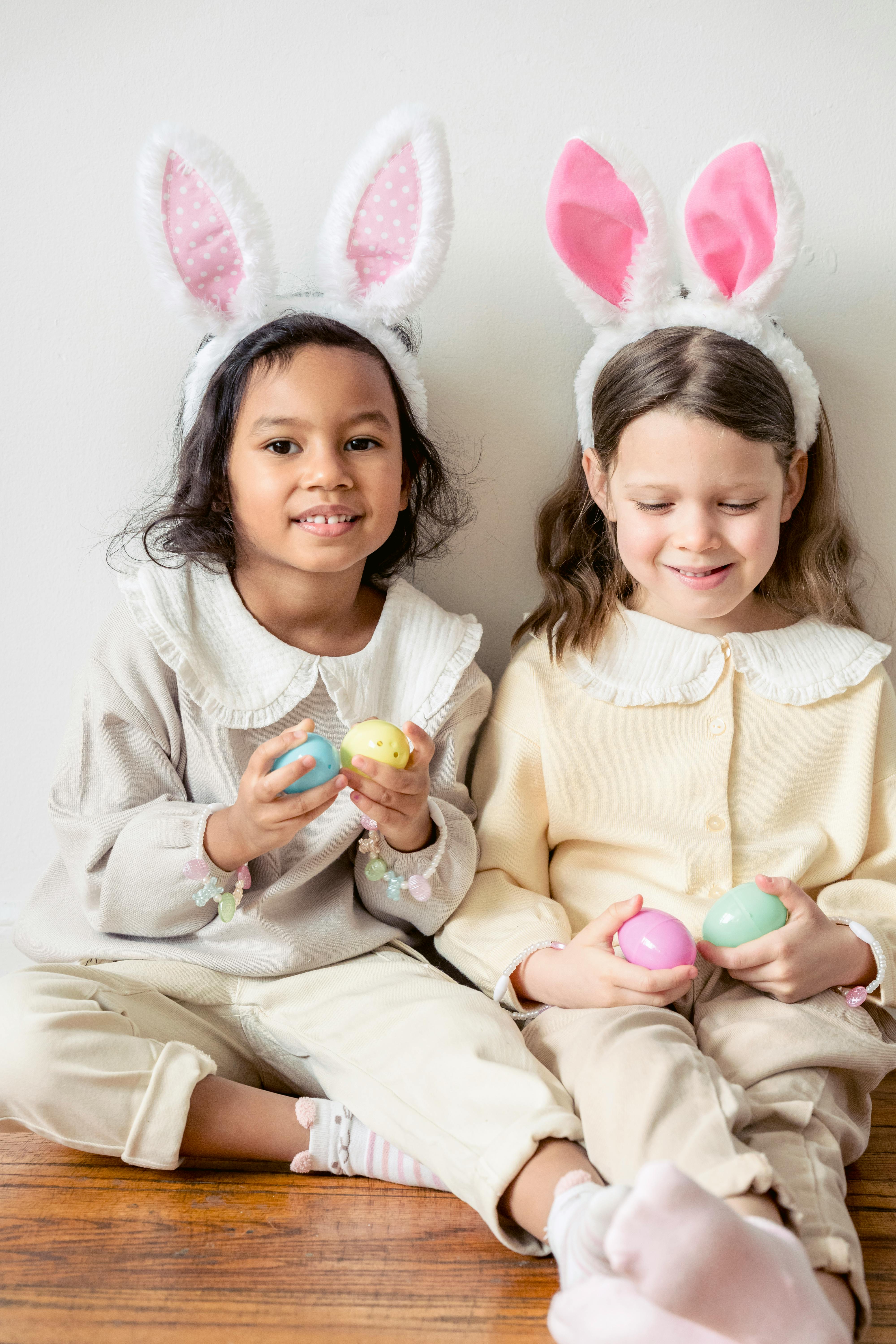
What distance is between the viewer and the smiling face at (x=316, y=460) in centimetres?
138

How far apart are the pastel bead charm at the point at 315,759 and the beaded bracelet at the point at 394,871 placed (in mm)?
129

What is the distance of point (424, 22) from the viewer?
5.14ft

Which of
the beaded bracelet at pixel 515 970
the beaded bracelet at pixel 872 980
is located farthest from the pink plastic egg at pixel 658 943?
the beaded bracelet at pixel 872 980

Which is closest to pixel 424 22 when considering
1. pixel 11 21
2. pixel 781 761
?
pixel 11 21

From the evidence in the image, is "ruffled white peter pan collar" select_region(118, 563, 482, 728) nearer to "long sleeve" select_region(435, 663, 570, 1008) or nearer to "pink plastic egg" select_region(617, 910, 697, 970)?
"long sleeve" select_region(435, 663, 570, 1008)

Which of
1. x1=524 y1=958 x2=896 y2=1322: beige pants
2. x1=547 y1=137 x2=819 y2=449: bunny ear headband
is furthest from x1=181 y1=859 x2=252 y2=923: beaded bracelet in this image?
x1=547 y1=137 x2=819 y2=449: bunny ear headband

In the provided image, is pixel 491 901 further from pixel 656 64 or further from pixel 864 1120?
pixel 656 64

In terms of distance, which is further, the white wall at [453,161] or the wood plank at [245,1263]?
the white wall at [453,161]

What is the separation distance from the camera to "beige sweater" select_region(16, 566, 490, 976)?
139 centimetres

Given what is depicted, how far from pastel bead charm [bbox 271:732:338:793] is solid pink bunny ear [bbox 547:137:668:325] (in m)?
0.71

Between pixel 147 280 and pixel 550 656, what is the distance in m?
0.79

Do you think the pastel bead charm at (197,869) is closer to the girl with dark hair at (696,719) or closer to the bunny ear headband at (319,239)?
the girl with dark hair at (696,719)

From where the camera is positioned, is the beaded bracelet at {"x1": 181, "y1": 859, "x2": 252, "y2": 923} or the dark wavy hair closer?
the beaded bracelet at {"x1": 181, "y1": 859, "x2": 252, "y2": 923}

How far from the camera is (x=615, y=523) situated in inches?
63.0
